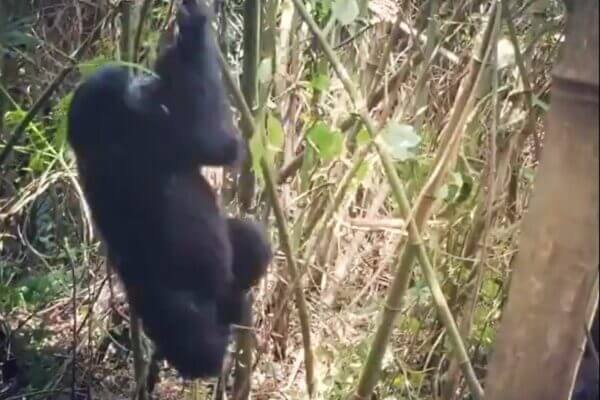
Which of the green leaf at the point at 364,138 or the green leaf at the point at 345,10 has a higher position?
the green leaf at the point at 345,10

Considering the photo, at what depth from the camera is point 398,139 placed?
1.25 metres

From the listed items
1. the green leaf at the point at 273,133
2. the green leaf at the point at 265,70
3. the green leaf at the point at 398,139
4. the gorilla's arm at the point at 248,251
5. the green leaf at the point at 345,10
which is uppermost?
the green leaf at the point at 345,10

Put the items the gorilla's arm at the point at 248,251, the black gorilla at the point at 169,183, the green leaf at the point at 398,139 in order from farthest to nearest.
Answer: the green leaf at the point at 398,139 → the gorilla's arm at the point at 248,251 → the black gorilla at the point at 169,183

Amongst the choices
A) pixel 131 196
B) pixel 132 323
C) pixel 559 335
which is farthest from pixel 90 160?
pixel 559 335

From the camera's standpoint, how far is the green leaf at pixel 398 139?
1.24 m

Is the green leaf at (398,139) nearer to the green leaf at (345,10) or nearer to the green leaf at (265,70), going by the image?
the green leaf at (345,10)

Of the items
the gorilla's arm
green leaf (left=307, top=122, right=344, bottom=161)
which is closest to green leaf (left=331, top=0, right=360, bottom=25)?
green leaf (left=307, top=122, right=344, bottom=161)

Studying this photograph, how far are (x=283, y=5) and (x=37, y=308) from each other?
2.51 feet

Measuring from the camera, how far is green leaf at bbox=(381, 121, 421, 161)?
4.06 ft

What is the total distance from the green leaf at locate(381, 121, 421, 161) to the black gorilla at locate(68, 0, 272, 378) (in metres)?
0.23

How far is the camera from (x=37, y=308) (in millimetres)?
2047

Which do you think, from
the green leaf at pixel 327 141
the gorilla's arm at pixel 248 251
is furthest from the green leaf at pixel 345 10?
the gorilla's arm at pixel 248 251

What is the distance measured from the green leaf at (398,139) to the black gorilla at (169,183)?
0.23 metres

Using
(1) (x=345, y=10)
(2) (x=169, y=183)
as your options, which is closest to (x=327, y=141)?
(1) (x=345, y=10)
